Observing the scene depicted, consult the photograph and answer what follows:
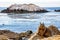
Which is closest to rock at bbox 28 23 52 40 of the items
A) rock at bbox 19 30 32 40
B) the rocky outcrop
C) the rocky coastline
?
the rocky coastline

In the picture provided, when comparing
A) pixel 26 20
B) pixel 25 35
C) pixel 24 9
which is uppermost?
pixel 24 9

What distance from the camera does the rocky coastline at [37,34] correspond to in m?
3.23

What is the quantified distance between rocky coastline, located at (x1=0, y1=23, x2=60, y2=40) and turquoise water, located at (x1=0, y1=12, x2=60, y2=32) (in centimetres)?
9

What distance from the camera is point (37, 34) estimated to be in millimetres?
3279

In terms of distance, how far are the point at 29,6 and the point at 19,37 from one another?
81 centimetres

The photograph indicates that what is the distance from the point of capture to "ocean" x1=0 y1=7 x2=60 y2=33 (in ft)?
10.8

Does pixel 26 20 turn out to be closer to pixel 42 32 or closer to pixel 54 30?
pixel 42 32

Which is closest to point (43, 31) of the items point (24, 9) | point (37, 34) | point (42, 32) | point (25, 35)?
point (42, 32)

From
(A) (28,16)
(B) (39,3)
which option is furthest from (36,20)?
(B) (39,3)

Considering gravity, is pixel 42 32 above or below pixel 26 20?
below

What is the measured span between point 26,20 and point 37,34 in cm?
44

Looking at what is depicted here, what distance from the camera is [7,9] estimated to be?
341cm

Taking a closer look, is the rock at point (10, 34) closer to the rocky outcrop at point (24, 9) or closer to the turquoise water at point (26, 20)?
the turquoise water at point (26, 20)

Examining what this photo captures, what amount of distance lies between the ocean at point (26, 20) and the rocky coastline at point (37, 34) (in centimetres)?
8
